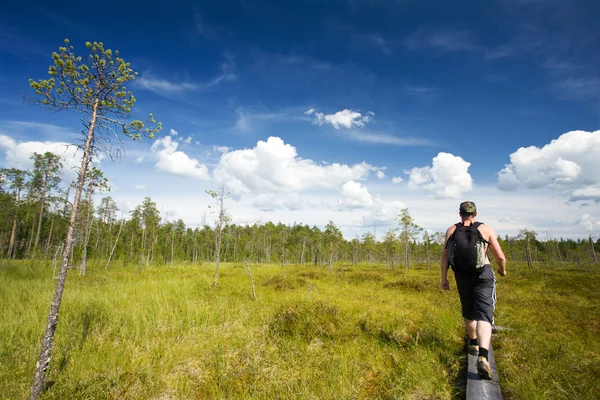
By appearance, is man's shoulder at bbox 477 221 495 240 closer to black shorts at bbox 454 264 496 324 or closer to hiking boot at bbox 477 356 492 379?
black shorts at bbox 454 264 496 324

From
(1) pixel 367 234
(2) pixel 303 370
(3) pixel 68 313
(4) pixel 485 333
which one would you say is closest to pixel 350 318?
(2) pixel 303 370

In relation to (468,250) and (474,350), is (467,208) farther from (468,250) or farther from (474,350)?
(474,350)

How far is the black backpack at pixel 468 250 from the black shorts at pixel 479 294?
0.13 metres

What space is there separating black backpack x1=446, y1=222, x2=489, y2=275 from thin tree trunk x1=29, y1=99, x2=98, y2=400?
5826 millimetres

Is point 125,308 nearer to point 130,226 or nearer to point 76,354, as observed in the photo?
point 76,354

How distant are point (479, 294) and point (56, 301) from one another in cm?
656

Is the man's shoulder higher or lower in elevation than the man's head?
lower

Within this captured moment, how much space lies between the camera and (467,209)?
4148 mm

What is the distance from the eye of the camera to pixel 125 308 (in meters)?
8.62

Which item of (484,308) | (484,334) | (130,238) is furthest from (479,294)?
(130,238)

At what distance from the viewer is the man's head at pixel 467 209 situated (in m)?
4.13

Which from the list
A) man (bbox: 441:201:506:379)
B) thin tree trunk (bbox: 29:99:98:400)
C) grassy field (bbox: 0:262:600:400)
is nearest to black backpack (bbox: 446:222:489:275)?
man (bbox: 441:201:506:379)

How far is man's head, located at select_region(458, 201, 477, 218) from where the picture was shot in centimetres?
413

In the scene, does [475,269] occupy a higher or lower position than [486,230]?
lower
